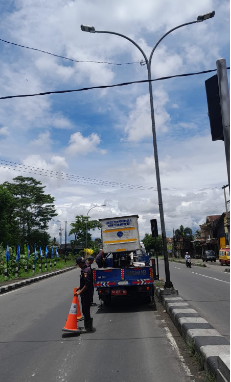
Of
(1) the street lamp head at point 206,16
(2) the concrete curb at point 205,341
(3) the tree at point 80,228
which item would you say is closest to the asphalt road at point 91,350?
(2) the concrete curb at point 205,341

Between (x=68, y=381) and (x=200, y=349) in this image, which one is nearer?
(x=68, y=381)

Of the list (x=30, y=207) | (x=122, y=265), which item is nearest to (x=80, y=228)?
(x=30, y=207)

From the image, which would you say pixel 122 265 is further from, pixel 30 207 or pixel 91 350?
pixel 30 207

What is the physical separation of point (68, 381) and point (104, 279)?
19.6ft

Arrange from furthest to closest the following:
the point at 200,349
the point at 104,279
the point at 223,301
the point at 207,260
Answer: the point at 207,260, the point at 223,301, the point at 104,279, the point at 200,349

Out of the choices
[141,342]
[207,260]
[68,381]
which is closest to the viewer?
[68,381]

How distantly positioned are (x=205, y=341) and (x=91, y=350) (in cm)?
199

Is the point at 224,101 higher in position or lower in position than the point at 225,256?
higher

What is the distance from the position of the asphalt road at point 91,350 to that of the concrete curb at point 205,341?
0.36 meters

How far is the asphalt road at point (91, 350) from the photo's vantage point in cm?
483

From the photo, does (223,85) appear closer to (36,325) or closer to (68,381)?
(68,381)

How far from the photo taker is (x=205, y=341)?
207 inches

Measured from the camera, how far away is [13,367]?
516cm

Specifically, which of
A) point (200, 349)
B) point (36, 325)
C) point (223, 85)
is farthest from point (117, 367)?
point (223, 85)
